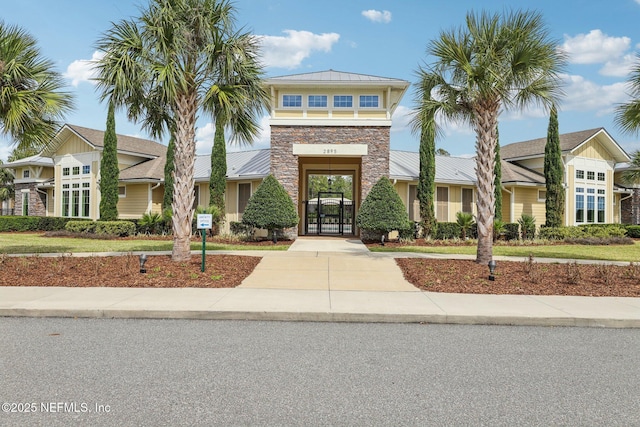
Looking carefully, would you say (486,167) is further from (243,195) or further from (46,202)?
(46,202)

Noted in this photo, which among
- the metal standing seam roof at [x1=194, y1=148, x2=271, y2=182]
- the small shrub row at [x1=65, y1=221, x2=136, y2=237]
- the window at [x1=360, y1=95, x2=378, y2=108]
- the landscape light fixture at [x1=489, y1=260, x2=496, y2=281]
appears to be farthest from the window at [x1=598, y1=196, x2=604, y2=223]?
the small shrub row at [x1=65, y1=221, x2=136, y2=237]

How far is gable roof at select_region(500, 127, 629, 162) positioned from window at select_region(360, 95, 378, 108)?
45.4 feet

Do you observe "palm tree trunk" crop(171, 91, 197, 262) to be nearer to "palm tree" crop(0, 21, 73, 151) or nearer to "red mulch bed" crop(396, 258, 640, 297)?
"palm tree" crop(0, 21, 73, 151)

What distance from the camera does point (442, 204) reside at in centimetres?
2422

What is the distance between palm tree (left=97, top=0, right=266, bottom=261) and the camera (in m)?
10.5

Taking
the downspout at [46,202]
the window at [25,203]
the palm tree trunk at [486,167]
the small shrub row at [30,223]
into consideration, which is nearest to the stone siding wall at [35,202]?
the downspout at [46,202]

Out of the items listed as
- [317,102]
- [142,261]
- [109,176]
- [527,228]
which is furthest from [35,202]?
[527,228]

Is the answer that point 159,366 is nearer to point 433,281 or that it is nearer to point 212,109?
point 433,281

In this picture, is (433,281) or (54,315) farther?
(433,281)

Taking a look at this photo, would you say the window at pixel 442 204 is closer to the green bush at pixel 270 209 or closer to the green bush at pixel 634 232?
the green bush at pixel 270 209

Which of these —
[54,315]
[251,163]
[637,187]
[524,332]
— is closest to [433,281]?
[524,332]

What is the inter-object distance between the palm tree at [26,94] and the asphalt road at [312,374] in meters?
6.55

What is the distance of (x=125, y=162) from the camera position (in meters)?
28.3

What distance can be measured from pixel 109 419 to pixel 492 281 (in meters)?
8.48
